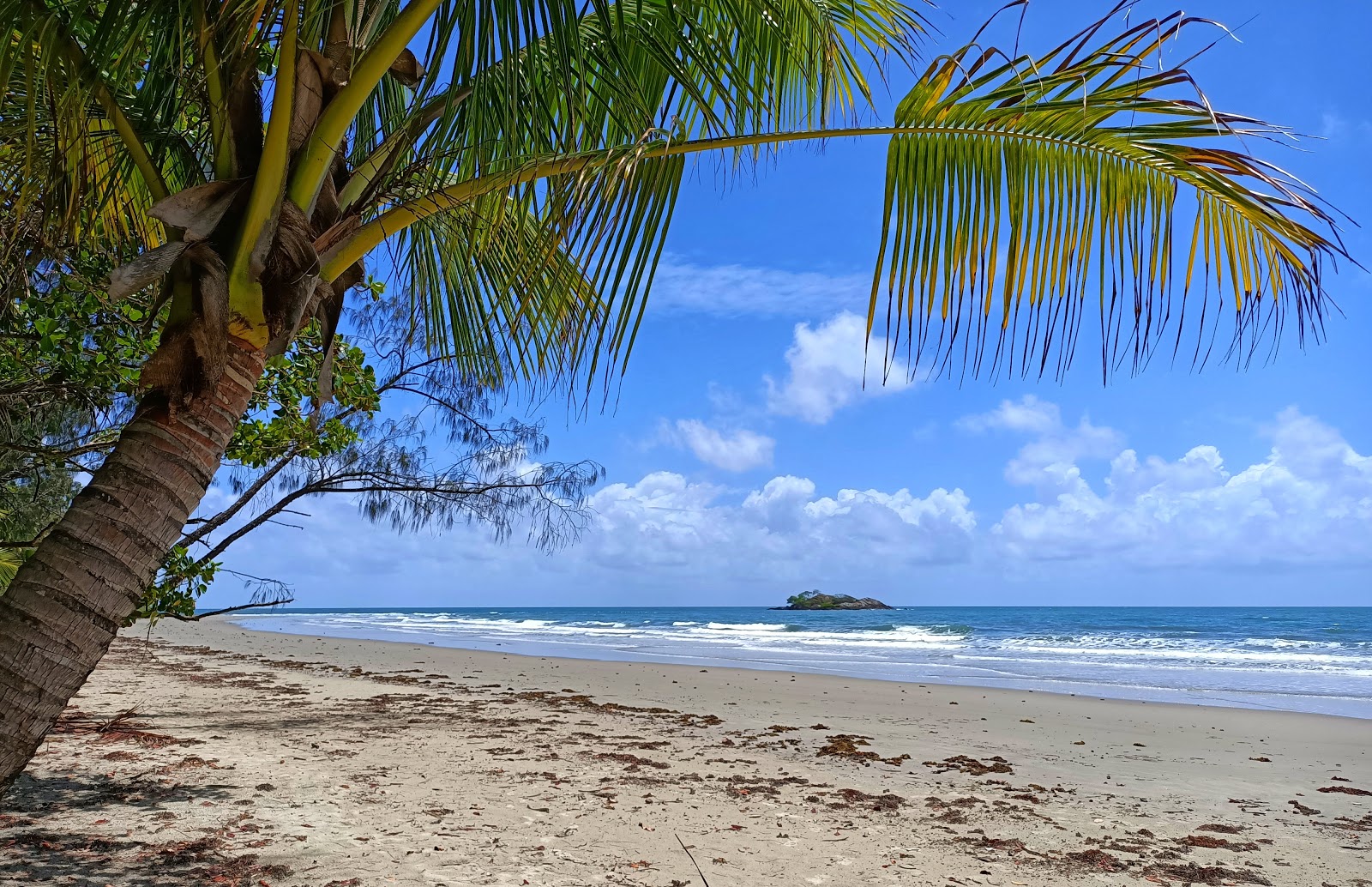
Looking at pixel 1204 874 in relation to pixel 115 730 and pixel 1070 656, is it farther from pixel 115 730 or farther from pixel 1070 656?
pixel 1070 656

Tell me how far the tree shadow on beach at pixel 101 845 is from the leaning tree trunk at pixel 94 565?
6.47ft

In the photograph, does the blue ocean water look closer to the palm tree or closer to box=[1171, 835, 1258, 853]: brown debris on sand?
box=[1171, 835, 1258, 853]: brown debris on sand

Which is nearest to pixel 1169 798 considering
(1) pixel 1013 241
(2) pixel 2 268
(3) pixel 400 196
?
(1) pixel 1013 241

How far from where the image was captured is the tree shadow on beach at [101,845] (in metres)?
3.29

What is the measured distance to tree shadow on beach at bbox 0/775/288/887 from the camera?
329cm

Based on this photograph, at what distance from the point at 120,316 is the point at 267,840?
2.30 m

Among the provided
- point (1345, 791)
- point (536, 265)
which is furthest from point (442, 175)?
point (1345, 791)

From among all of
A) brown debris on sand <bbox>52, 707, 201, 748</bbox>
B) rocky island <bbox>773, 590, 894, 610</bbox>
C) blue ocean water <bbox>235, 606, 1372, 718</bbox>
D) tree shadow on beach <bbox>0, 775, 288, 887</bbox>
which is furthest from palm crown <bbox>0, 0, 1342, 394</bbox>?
rocky island <bbox>773, 590, 894, 610</bbox>

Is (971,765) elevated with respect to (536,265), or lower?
lower

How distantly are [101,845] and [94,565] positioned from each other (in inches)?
108

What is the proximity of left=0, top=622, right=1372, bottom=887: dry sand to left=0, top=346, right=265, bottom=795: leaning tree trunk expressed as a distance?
2025mm

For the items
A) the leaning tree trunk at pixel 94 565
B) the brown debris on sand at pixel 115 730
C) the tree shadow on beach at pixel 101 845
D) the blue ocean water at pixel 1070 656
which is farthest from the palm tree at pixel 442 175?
the blue ocean water at pixel 1070 656

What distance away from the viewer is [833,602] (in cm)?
7150

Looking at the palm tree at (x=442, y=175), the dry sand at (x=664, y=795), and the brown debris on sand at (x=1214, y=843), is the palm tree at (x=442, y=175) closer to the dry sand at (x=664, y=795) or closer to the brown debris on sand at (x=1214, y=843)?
the dry sand at (x=664, y=795)
